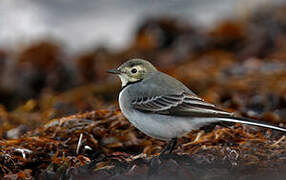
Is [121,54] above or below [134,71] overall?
below

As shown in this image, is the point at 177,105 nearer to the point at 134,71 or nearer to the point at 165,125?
the point at 165,125

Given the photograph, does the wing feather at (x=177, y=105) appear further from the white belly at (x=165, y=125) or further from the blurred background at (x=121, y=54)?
the blurred background at (x=121, y=54)

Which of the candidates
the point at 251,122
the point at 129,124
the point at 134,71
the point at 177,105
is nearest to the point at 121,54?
the point at 129,124

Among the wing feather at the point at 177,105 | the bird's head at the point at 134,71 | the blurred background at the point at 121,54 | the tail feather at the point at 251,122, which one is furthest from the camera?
the blurred background at the point at 121,54

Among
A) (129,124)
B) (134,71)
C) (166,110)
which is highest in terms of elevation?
(134,71)

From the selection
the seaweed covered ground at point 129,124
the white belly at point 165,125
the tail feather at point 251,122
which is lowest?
the seaweed covered ground at point 129,124

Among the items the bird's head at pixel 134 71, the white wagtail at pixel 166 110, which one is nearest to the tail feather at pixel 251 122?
the white wagtail at pixel 166 110
